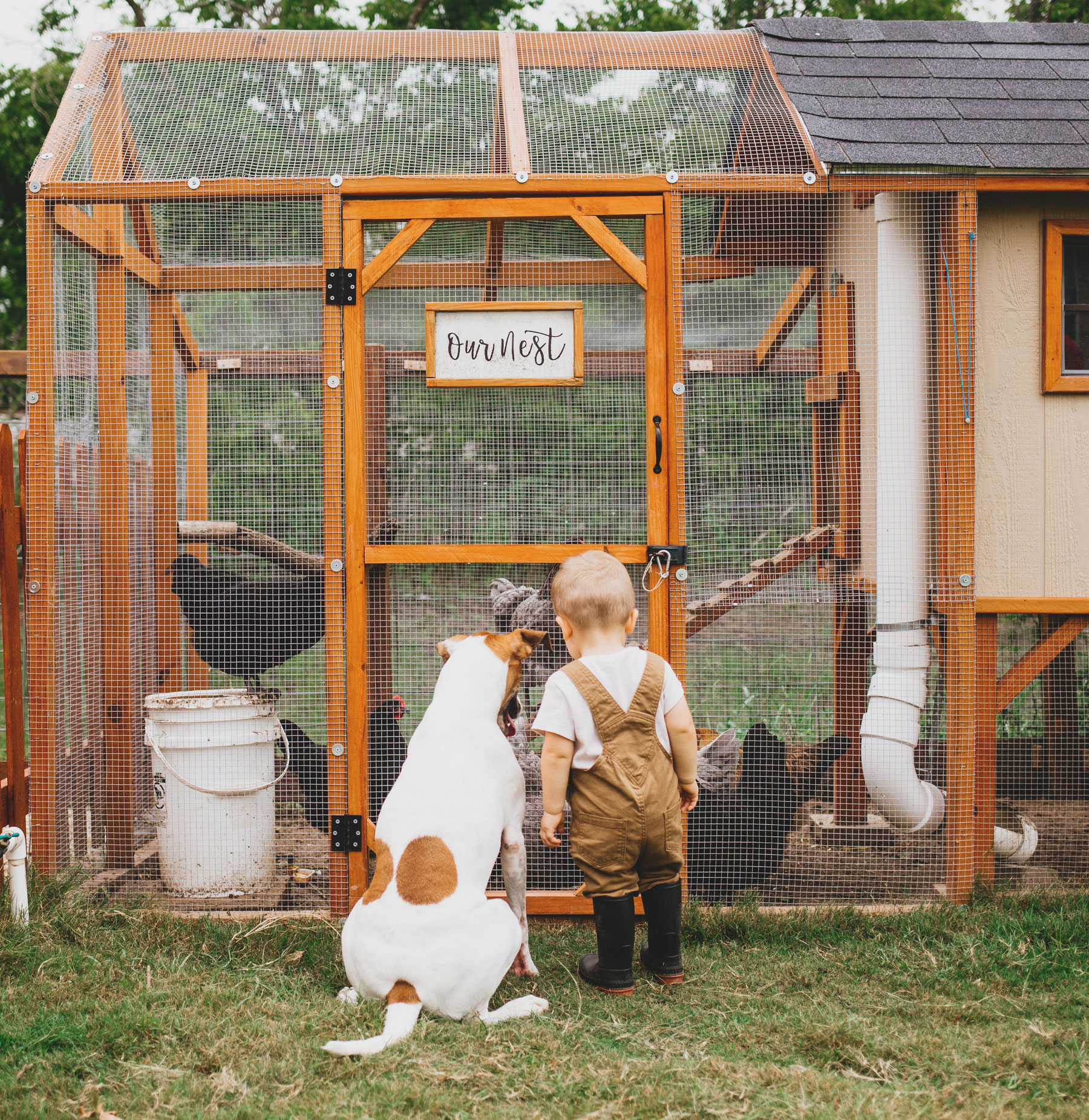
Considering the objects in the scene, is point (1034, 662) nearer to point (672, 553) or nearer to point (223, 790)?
point (672, 553)

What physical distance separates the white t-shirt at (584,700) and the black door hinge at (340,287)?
66.6 inches

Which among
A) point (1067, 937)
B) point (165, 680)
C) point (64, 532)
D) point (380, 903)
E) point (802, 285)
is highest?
point (802, 285)

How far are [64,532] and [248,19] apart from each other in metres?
12.4

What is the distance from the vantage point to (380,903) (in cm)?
278

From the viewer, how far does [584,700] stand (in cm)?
305

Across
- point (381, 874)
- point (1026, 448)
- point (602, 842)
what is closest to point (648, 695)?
point (602, 842)

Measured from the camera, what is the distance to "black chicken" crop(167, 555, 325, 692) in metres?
4.02

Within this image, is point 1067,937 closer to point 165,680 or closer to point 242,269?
point 165,680

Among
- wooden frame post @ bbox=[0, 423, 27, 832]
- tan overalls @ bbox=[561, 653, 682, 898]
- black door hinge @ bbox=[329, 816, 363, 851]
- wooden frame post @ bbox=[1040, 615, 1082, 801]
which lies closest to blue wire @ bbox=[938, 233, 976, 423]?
wooden frame post @ bbox=[1040, 615, 1082, 801]

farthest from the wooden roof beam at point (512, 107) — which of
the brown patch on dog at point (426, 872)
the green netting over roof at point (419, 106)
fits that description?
the brown patch on dog at point (426, 872)

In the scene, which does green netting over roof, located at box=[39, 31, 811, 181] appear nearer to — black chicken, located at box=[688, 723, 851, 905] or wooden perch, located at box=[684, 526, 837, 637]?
wooden perch, located at box=[684, 526, 837, 637]

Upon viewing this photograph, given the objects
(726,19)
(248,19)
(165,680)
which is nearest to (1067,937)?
(165,680)

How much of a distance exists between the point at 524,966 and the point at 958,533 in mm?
2288

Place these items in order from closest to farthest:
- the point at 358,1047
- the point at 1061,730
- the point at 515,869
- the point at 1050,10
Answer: the point at 358,1047, the point at 515,869, the point at 1061,730, the point at 1050,10
